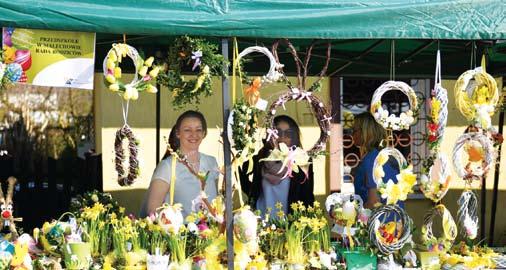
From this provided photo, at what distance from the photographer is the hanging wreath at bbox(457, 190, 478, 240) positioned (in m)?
4.55

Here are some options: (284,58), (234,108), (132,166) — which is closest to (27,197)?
(284,58)

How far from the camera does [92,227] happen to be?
4301 mm

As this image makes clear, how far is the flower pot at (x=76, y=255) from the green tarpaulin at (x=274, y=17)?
43.7 inches

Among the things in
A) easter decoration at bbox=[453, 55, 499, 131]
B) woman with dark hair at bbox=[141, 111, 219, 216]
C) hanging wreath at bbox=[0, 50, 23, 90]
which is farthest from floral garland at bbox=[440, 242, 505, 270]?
hanging wreath at bbox=[0, 50, 23, 90]

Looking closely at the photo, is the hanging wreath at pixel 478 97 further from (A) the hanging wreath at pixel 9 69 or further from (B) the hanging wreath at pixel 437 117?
(A) the hanging wreath at pixel 9 69

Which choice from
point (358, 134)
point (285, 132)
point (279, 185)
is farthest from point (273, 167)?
point (358, 134)

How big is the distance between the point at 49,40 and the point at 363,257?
2053 mm

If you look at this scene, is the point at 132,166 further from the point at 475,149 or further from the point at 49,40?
the point at 475,149

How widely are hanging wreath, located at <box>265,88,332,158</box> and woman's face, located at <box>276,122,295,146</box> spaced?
41.6 inches

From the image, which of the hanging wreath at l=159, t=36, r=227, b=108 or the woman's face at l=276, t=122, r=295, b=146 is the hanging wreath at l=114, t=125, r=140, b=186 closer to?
the hanging wreath at l=159, t=36, r=227, b=108

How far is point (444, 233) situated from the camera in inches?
180

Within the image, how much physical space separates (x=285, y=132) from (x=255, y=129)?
4.56 feet

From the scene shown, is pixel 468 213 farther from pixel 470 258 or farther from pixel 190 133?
pixel 190 133

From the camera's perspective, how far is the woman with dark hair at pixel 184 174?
498 cm
